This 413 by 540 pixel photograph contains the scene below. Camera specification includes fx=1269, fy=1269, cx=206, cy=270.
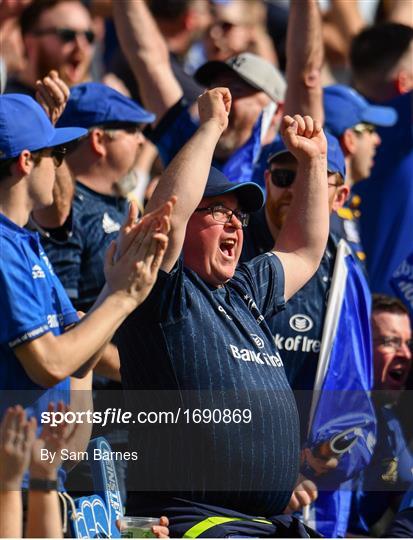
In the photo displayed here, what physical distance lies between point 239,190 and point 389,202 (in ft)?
8.34

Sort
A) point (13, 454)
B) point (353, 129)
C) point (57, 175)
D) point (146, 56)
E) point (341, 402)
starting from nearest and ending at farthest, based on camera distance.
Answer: point (13, 454) → point (57, 175) → point (341, 402) → point (146, 56) → point (353, 129)

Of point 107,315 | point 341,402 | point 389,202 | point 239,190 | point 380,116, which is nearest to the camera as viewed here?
point 107,315

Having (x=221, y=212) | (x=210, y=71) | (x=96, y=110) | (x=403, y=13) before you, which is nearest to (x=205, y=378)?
(x=221, y=212)

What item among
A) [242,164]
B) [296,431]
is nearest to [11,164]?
[296,431]

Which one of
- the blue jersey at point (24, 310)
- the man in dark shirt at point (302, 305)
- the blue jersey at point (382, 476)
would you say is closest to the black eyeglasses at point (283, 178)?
the man in dark shirt at point (302, 305)

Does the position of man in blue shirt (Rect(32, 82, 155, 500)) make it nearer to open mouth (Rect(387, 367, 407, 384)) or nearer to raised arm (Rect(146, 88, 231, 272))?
raised arm (Rect(146, 88, 231, 272))

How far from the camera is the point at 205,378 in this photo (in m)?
4.20

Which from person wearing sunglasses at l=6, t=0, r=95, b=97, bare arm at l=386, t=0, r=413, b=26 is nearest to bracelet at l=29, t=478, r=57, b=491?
person wearing sunglasses at l=6, t=0, r=95, b=97

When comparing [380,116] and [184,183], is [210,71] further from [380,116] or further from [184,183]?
[184,183]

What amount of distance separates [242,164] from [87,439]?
214cm

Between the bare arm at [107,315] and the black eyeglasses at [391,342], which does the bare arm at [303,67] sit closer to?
the black eyeglasses at [391,342]

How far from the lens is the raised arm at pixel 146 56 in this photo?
6.16 meters

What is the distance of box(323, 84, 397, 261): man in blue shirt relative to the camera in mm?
6363

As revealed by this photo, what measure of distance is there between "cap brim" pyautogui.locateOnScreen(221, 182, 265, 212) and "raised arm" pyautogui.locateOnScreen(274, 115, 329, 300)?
31 centimetres
